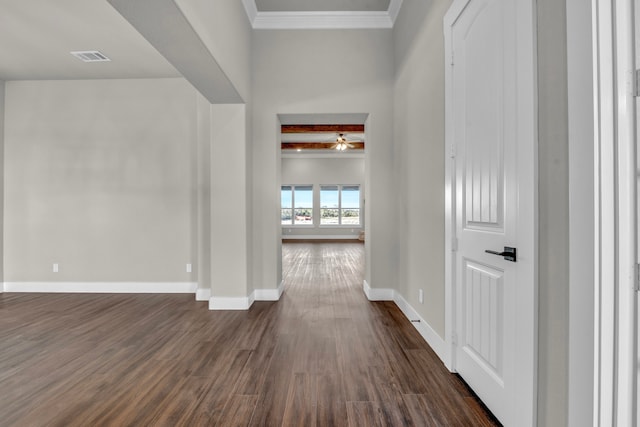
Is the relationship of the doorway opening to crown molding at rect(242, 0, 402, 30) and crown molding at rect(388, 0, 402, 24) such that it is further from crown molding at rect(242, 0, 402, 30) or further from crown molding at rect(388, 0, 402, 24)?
crown molding at rect(388, 0, 402, 24)

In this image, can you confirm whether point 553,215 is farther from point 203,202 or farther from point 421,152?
point 203,202

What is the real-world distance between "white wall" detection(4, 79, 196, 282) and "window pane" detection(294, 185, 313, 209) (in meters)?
8.03

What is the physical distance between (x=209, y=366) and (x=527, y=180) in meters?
2.36

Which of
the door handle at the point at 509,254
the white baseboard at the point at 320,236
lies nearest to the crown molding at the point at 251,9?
the door handle at the point at 509,254

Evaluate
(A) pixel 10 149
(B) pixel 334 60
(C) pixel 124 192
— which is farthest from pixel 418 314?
(A) pixel 10 149

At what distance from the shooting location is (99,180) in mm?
4453

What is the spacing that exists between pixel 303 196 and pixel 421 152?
9.68m

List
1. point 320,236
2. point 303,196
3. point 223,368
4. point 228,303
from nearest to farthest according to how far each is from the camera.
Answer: point 223,368 → point 228,303 → point 320,236 → point 303,196

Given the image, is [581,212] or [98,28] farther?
[98,28]

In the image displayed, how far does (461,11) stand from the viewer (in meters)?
2.01

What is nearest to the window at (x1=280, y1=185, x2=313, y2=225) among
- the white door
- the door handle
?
the white door

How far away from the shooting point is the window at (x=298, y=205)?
12.3 m

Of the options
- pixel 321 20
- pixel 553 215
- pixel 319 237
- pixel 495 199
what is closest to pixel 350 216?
pixel 319 237

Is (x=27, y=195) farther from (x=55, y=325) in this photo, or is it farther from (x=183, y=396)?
(x=183, y=396)
